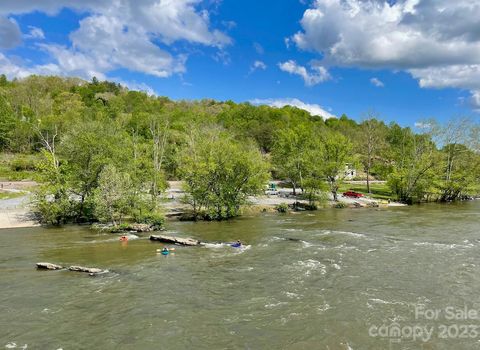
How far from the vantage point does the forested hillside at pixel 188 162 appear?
51.4m

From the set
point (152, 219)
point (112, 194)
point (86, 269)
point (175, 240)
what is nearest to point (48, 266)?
point (86, 269)

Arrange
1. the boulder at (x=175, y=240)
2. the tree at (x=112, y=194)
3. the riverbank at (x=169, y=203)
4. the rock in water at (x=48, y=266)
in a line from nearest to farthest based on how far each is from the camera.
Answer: the rock in water at (x=48, y=266), the boulder at (x=175, y=240), the tree at (x=112, y=194), the riverbank at (x=169, y=203)

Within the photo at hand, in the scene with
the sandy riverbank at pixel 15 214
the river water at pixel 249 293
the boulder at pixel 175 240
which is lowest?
the river water at pixel 249 293

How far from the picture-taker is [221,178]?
5800cm

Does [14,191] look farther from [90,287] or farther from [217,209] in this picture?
[90,287]

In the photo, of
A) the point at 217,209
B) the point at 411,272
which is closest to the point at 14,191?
the point at 217,209

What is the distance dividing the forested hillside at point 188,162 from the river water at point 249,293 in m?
8.96

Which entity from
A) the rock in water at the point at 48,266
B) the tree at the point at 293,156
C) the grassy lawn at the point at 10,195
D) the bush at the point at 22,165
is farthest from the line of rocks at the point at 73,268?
the bush at the point at 22,165

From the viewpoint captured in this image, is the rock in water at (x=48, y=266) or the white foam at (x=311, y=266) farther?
the rock in water at (x=48, y=266)

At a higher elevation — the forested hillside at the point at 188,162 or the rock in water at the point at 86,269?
the forested hillside at the point at 188,162

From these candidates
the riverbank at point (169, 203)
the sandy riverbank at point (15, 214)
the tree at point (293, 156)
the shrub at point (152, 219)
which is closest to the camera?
the shrub at point (152, 219)

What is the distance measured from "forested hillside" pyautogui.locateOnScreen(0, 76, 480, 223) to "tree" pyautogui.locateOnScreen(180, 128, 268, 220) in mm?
148

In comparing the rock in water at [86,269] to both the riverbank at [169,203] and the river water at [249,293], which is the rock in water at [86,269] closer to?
the river water at [249,293]

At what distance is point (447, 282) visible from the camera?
27.1 metres
